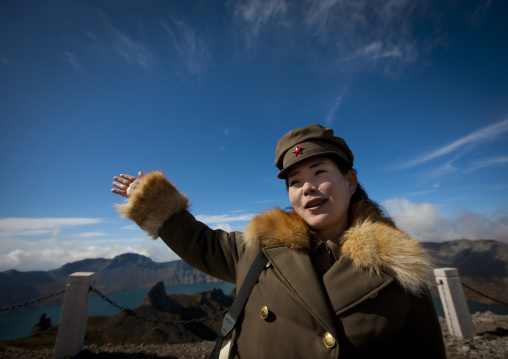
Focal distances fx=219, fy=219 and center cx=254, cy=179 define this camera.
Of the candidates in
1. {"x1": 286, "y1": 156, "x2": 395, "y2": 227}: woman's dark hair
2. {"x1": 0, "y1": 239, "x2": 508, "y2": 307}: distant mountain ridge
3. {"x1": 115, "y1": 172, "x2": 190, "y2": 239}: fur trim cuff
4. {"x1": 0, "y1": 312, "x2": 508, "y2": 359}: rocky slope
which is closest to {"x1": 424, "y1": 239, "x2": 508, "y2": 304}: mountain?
{"x1": 0, "y1": 239, "x2": 508, "y2": 307}: distant mountain ridge

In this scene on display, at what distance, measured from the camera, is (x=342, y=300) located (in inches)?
61.2

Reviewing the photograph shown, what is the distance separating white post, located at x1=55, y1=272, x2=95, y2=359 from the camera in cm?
453

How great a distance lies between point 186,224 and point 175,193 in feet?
1.19

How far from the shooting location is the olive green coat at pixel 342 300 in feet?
4.80

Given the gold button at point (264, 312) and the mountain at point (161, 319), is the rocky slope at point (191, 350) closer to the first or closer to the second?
the gold button at point (264, 312)

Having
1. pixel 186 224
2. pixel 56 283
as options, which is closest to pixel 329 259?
pixel 186 224

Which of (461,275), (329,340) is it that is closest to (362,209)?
(329,340)

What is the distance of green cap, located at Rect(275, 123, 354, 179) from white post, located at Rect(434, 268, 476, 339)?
6.38 metres

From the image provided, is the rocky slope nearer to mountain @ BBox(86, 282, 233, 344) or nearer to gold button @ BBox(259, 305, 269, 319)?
gold button @ BBox(259, 305, 269, 319)

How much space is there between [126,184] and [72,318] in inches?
174

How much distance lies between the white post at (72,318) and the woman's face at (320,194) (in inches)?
205

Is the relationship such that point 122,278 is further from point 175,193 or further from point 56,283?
point 175,193

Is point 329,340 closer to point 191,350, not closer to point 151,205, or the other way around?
point 151,205

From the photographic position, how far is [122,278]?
397 ft
